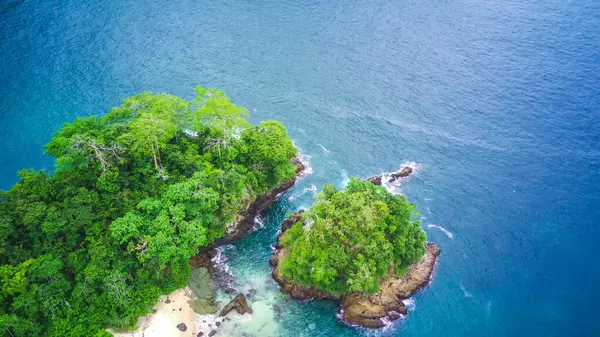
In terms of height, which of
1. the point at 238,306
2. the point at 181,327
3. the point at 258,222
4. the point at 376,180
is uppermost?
the point at 376,180

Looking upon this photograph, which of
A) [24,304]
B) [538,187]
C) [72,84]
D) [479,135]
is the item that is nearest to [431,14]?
[479,135]

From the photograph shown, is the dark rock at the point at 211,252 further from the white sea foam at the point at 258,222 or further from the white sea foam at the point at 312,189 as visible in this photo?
the white sea foam at the point at 312,189

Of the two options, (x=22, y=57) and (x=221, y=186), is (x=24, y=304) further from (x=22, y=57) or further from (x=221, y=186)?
(x=22, y=57)

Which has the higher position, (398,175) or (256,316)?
(398,175)

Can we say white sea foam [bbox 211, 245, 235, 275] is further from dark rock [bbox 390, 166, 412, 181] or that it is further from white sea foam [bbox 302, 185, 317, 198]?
dark rock [bbox 390, 166, 412, 181]

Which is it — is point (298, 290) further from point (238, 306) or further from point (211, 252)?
point (211, 252)

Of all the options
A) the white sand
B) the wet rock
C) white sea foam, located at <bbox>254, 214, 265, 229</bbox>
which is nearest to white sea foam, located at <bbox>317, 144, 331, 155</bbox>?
white sea foam, located at <bbox>254, 214, 265, 229</bbox>

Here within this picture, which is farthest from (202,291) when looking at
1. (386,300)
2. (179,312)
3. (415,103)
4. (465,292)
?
(415,103)
